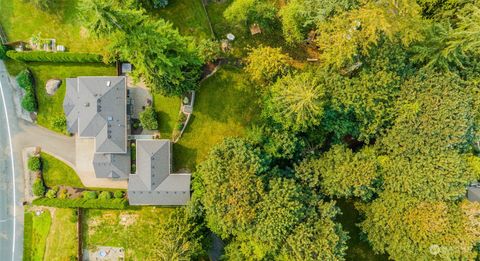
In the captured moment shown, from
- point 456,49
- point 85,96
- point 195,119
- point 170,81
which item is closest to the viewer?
point 456,49

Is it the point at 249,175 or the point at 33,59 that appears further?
the point at 33,59

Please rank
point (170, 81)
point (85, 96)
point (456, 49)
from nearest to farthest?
point (456, 49) < point (170, 81) < point (85, 96)

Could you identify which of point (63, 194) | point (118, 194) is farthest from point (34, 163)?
point (118, 194)

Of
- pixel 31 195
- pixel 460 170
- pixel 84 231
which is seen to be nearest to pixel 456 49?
pixel 460 170

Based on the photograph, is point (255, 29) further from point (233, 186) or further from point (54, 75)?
point (54, 75)

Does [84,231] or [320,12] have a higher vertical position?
[320,12]

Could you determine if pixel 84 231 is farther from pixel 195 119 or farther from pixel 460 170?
pixel 460 170

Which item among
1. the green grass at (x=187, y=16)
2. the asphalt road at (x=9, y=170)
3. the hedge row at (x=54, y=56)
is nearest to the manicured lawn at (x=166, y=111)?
the green grass at (x=187, y=16)
